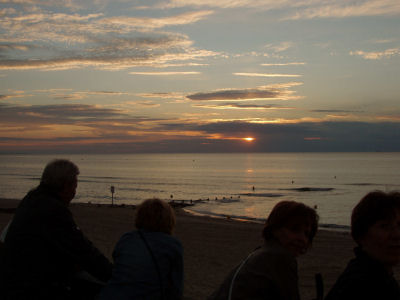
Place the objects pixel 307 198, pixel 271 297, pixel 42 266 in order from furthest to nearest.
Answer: pixel 307 198, pixel 42 266, pixel 271 297

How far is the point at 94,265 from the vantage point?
3674 mm

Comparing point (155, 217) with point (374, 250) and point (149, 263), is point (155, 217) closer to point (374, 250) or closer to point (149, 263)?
point (149, 263)

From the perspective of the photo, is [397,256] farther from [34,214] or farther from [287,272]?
[34,214]

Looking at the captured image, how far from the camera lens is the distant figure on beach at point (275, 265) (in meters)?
2.38

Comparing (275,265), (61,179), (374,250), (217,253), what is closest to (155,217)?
(61,179)

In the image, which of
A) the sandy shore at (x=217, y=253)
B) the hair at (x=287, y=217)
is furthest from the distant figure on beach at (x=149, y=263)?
the sandy shore at (x=217, y=253)

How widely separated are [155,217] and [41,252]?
1.06 meters

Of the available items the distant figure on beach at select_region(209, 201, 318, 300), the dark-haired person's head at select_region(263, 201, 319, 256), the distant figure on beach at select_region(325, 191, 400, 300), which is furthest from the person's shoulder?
the distant figure on beach at select_region(325, 191, 400, 300)

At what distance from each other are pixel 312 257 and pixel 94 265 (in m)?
12.0

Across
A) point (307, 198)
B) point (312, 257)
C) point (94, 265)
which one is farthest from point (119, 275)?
point (307, 198)

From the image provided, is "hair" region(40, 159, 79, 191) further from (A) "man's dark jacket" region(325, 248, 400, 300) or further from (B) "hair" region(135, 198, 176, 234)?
(A) "man's dark jacket" region(325, 248, 400, 300)

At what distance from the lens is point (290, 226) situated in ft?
8.89

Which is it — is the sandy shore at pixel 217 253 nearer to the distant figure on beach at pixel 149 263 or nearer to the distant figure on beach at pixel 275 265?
the distant figure on beach at pixel 149 263

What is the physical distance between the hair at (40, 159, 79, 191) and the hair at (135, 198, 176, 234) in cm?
78
